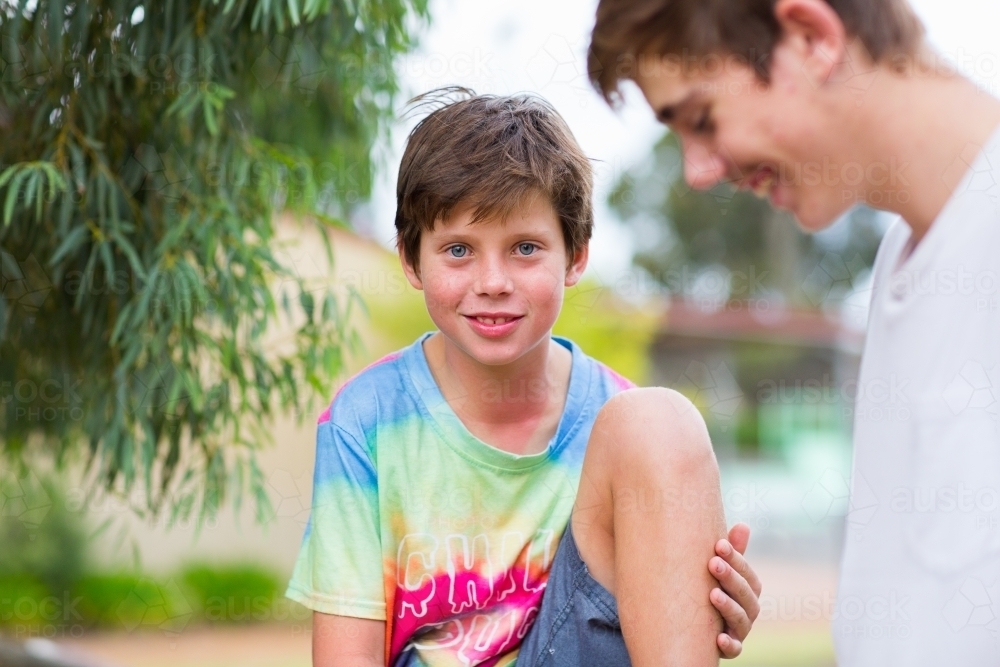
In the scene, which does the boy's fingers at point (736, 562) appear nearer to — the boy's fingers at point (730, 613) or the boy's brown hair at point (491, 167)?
the boy's fingers at point (730, 613)

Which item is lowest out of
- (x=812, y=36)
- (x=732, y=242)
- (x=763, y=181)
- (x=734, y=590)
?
(x=734, y=590)

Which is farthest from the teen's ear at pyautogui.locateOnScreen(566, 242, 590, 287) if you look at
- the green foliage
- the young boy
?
the green foliage

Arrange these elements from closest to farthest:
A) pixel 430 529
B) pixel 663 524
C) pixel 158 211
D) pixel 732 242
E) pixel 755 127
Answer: pixel 755 127, pixel 663 524, pixel 430 529, pixel 158 211, pixel 732 242

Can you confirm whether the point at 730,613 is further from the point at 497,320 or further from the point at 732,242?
the point at 732,242

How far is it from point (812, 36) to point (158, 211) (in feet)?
4.90

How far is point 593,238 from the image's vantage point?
159 centimetres

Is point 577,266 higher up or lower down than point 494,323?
higher up

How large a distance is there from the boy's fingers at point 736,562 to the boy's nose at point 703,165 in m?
0.43

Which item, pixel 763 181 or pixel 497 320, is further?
pixel 497 320

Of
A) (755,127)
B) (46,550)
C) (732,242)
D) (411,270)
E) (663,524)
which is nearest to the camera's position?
(755,127)

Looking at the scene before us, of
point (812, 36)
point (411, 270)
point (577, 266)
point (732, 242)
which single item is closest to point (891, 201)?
point (812, 36)

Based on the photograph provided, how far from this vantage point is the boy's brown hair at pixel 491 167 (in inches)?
55.6

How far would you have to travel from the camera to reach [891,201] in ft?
3.32

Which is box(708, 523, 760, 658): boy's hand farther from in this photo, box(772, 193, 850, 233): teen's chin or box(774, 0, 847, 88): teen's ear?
box(774, 0, 847, 88): teen's ear
